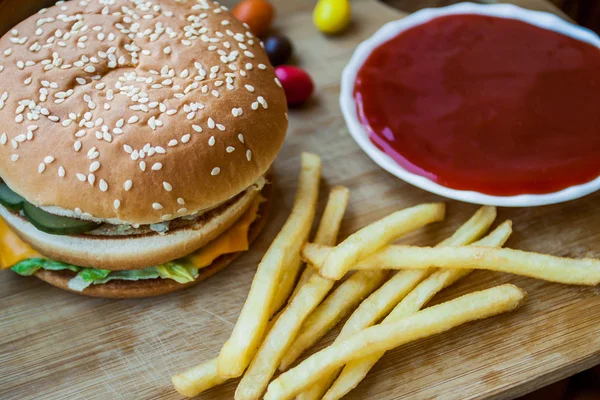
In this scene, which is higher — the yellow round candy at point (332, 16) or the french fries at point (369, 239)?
the yellow round candy at point (332, 16)

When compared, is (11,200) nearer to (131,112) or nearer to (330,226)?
(131,112)

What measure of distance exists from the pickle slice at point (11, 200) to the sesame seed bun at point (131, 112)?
168 millimetres

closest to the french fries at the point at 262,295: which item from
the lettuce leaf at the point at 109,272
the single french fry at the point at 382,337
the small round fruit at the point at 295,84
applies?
the single french fry at the point at 382,337

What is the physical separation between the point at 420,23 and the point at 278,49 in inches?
37.1

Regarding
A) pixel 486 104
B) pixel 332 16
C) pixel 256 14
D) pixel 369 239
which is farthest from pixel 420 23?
pixel 369 239

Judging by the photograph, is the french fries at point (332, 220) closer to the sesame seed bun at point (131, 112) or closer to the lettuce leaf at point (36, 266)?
the sesame seed bun at point (131, 112)

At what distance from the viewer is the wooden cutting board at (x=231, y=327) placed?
7.83ft

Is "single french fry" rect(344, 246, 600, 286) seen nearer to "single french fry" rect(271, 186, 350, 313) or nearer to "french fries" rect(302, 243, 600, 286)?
"french fries" rect(302, 243, 600, 286)

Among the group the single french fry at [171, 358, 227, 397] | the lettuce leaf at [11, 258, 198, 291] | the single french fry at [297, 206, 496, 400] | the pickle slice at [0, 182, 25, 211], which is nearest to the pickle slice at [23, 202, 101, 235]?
the pickle slice at [0, 182, 25, 211]

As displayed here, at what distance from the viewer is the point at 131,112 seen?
2387mm

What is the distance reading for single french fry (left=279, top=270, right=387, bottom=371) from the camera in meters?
2.34

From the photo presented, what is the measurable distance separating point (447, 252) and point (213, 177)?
1018 mm

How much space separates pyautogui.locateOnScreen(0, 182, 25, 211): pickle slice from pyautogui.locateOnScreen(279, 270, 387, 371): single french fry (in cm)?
131

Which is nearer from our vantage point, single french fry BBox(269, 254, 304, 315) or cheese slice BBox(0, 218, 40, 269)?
single french fry BBox(269, 254, 304, 315)
